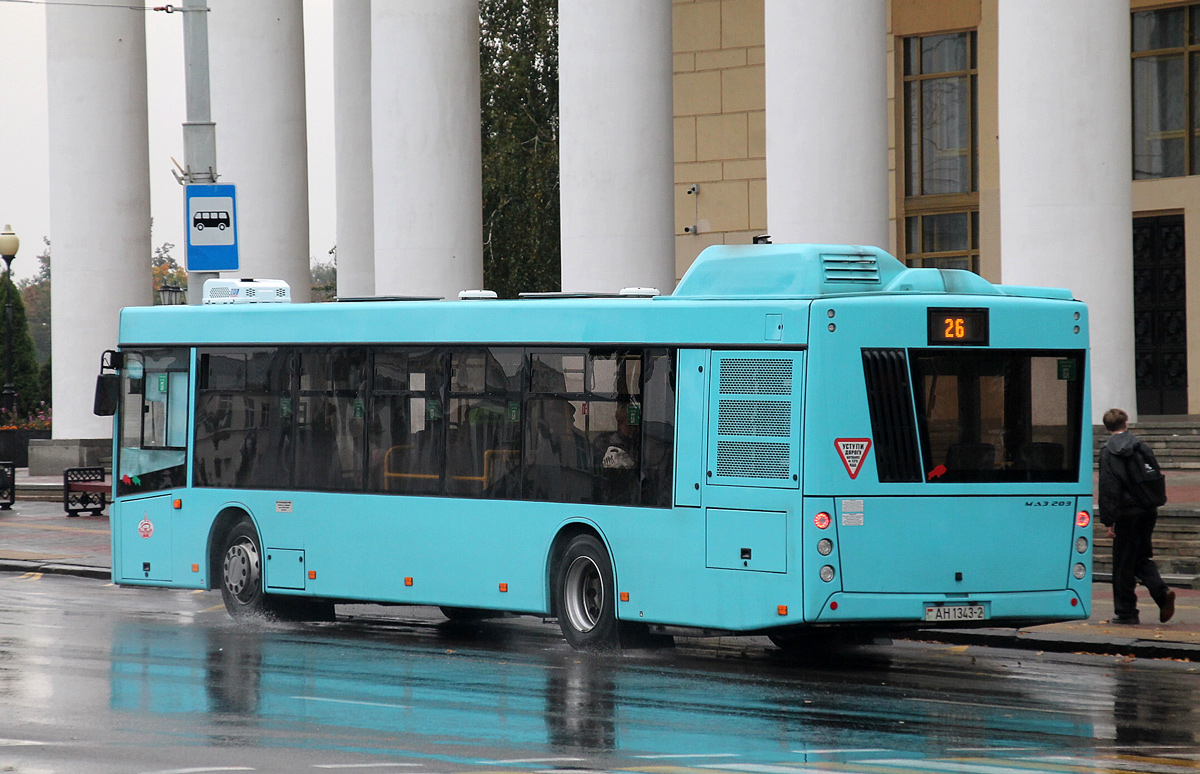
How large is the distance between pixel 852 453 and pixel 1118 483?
3.51 meters

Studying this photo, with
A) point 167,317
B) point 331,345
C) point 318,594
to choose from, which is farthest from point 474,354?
point 167,317

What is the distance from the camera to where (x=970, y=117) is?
35.2 m

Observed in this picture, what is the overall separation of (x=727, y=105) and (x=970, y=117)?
5.63m

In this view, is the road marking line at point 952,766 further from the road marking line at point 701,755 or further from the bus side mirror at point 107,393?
the bus side mirror at point 107,393

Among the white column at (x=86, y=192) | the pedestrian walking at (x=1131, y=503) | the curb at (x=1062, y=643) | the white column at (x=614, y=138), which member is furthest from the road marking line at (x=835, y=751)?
the white column at (x=86, y=192)

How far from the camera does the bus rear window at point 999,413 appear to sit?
1255 cm

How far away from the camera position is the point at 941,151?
35719 mm

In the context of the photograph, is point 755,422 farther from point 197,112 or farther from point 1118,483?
point 197,112

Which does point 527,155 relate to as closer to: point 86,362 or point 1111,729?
point 86,362

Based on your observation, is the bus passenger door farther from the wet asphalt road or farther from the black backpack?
the black backpack

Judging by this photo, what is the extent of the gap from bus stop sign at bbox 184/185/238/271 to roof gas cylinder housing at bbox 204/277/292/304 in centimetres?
151

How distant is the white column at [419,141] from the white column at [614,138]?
3.96 metres

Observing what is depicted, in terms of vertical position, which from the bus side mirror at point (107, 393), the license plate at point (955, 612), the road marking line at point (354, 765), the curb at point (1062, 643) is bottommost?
the curb at point (1062, 643)

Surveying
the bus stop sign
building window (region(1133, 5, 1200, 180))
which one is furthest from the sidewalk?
building window (region(1133, 5, 1200, 180))
